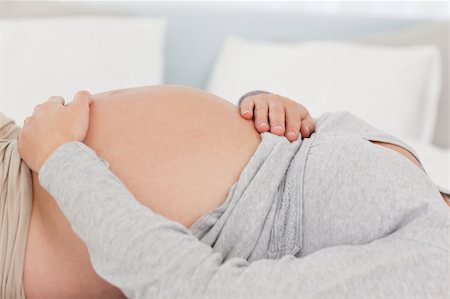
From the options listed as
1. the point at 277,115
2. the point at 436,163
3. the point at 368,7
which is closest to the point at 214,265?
the point at 277,115

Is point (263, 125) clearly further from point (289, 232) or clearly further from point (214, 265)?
point (214, 265)

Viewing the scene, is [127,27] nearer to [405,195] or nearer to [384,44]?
[384,44]

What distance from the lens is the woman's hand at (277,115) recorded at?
3.11 feet

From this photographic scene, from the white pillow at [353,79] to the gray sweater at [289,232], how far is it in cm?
91

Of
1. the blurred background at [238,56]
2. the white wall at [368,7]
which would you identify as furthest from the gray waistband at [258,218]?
the white wall at [368,7]

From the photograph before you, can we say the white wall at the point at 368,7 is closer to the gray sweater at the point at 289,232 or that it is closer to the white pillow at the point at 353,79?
the white pillow at the point at 353,79

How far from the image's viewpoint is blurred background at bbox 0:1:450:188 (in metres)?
1.75

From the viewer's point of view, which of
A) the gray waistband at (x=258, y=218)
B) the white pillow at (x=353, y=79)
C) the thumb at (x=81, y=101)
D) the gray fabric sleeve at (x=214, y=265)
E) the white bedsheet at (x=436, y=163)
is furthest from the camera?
the white pillow at (x=353, y=79)

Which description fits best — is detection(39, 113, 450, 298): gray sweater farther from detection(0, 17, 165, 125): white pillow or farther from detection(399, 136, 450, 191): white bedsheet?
detection(0, 17, 165, 125): white pillow

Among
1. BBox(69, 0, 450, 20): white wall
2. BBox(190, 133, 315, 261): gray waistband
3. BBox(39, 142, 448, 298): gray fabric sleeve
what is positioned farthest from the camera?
BBox(69, 0, 450, 20): white wall

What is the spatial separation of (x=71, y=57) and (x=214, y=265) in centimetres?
134

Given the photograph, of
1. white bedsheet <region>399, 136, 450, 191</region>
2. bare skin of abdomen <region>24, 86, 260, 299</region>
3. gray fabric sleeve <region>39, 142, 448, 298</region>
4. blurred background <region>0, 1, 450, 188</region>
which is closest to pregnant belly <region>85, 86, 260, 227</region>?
bare skin of abdomen <region>24, 86, 260, 299</region>

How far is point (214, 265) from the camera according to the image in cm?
66

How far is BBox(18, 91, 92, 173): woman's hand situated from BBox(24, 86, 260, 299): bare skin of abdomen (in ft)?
0.13
